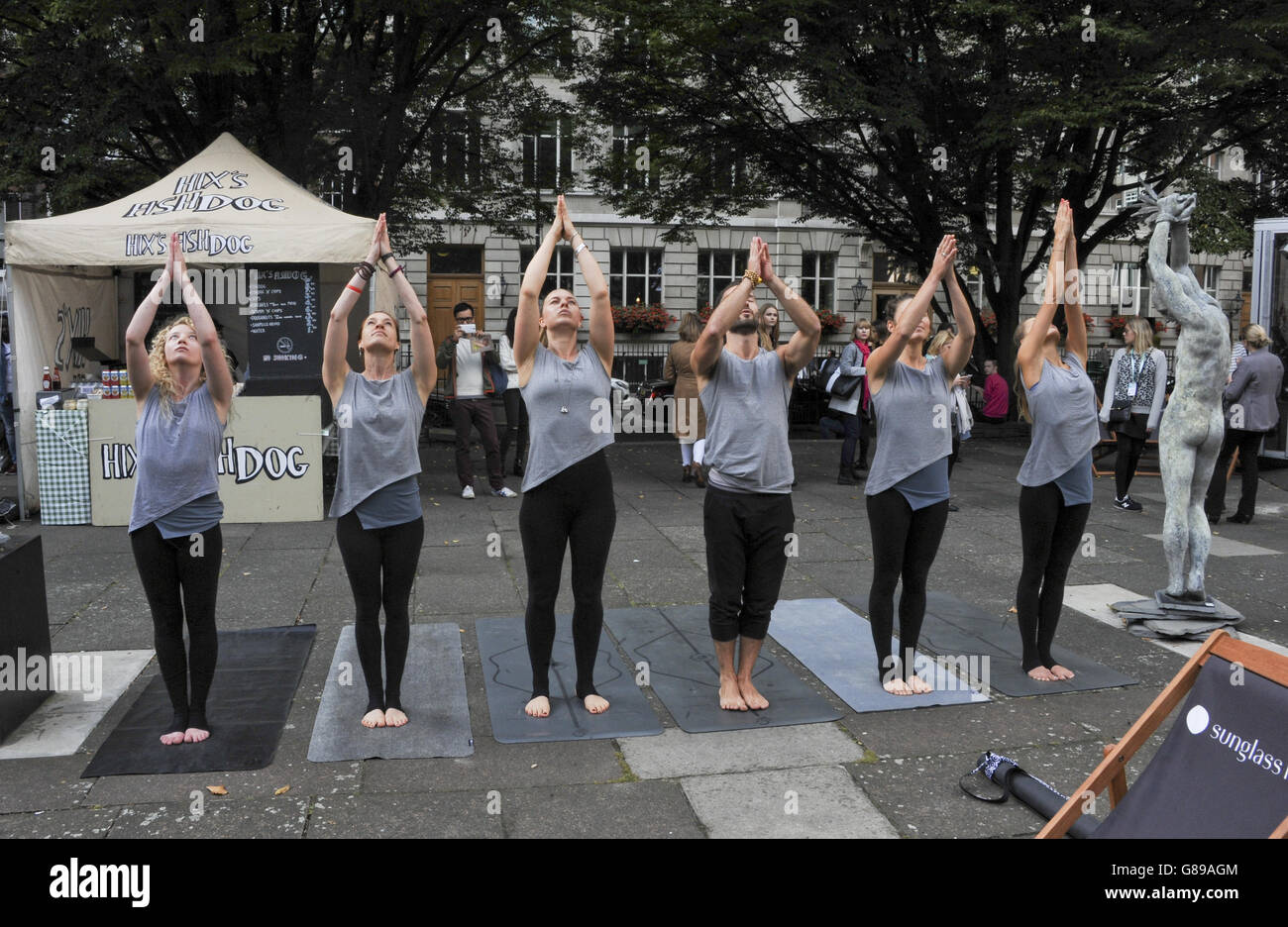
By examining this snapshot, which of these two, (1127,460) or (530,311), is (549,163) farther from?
(530,311)

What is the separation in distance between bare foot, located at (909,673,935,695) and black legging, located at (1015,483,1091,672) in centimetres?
64

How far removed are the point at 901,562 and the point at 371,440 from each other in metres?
2.72

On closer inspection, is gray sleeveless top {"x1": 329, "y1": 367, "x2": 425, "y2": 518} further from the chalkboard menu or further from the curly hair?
the chalkboard menu

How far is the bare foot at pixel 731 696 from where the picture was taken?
17.1 ft

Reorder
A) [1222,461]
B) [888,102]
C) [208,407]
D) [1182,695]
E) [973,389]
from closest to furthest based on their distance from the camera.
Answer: [1182,695]
[208,407]
[1222,461]
[888,102]
[973,389]

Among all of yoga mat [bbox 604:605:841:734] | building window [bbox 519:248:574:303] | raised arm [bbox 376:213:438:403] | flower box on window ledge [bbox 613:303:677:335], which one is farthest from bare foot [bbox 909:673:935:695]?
building window [bbox 519:248:574:303]

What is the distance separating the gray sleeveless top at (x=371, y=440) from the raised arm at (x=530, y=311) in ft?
1.92

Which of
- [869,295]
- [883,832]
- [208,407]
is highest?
[869,295]

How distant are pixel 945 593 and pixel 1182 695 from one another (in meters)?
4.06

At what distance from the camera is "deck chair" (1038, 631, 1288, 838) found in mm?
3000

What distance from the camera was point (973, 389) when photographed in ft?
67.7
